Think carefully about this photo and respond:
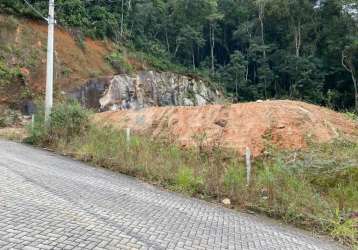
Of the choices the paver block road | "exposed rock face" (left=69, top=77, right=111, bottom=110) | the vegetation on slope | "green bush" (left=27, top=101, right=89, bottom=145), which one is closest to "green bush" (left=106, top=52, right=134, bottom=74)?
"exposed rock face" (left=69, top=77, right=111, bottom=110)

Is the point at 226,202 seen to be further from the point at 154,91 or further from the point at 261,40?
the point at 261,40

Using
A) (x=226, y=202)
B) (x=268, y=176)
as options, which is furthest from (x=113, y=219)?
(x=268, y=176)

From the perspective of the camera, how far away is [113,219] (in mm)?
5152

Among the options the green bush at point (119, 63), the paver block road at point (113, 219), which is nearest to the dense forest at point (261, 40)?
the green bush at point (119, 63)

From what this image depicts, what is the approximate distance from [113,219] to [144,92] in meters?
26.8

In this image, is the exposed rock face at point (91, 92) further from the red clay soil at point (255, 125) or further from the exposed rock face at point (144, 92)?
the red clay soil at point (255, 125)

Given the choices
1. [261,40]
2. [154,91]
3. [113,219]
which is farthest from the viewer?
[261,40]

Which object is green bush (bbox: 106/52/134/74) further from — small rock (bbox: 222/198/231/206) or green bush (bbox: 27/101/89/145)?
small rock (bbox: 222/198/231/206)

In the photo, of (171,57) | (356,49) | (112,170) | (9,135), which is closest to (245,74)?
(171,57)

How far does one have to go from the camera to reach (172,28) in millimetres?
45719

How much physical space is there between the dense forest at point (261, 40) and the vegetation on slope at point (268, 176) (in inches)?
1094

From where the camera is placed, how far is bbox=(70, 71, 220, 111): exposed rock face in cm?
2739

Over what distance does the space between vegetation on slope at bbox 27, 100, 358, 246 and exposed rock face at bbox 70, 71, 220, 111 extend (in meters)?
17.0

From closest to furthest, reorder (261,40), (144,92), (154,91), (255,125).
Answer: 1. (255,125)
2. (144,92)
3. (154,91)
4. (261,40)
